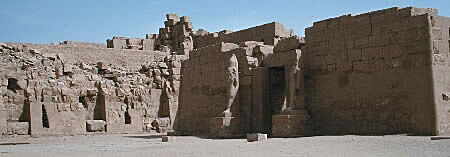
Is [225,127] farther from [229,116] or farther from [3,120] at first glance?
[3,120]

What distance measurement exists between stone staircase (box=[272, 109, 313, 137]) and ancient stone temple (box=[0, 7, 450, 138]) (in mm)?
25

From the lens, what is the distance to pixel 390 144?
385 inches

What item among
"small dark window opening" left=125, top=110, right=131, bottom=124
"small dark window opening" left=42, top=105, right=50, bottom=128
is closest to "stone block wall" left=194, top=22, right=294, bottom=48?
"small dark window opening" left=125, top=110, right=131, bottom=124

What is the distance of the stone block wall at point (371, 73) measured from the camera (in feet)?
38.7

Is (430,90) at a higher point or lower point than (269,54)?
lower

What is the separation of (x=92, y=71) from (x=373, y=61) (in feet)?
42.1

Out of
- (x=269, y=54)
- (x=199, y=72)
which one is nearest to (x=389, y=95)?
(x=269, y=54)

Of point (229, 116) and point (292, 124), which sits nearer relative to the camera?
point (292, 124)

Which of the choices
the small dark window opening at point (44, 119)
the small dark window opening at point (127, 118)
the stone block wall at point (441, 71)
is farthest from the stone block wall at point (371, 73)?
the small dark window opening at point (127, 118)

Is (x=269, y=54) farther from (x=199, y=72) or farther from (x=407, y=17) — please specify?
(x=407, y=17)

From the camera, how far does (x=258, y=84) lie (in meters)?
15.3

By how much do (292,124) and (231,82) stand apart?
2.63 meters

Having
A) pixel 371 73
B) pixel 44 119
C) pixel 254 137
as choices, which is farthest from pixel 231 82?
pixel 44 119

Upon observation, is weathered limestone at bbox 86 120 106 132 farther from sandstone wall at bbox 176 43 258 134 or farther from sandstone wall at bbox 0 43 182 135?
sandstone wall at bbox 176 43 258 134
